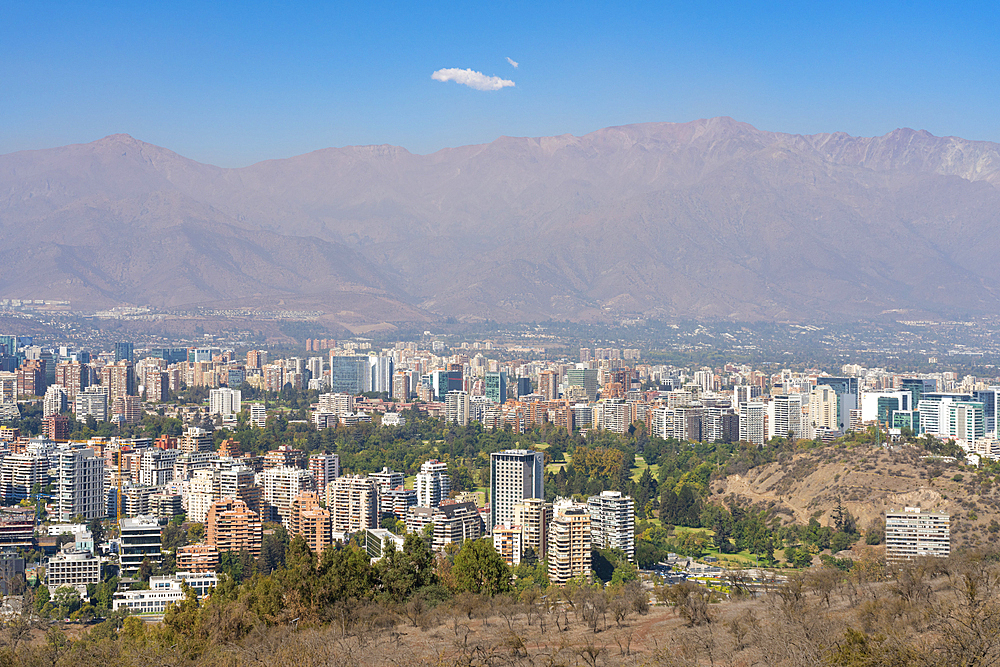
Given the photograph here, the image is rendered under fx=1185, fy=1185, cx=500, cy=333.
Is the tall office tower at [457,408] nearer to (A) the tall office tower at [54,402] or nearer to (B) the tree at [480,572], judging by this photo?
(A) the tall office tower at [54,402]

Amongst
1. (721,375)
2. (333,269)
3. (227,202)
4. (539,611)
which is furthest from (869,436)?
(227,202)

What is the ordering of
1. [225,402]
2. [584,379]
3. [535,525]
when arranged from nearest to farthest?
[535,525], [225,402], [584,379]

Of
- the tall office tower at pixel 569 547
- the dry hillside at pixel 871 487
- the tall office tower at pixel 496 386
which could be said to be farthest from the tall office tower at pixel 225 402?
the tall office tower at pixel 569 547

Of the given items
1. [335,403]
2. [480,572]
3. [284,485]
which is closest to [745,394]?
[335,403]

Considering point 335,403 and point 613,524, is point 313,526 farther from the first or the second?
point 335,403

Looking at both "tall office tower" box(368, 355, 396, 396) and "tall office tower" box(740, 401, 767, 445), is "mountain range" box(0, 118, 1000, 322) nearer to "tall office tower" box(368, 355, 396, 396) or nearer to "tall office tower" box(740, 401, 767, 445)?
"tall office tower" box(368, 355, 396, 396)

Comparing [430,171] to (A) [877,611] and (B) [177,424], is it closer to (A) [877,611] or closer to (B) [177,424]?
(B) [177,424]

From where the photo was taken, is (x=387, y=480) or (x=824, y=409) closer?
(x=387, y=480)
